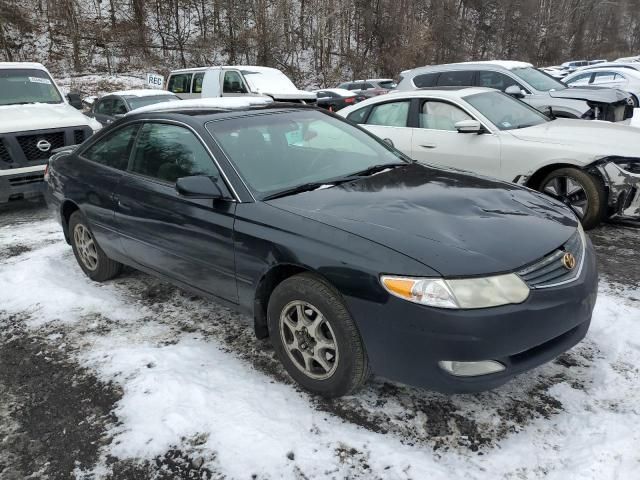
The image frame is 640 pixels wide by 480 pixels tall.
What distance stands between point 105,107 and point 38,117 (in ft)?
16.8

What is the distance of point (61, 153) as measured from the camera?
527cm

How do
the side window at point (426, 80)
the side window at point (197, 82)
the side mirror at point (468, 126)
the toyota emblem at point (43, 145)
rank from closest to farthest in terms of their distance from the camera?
the side mirror at point (468, 126) < the toyota emblem at point (43, 145) < the side window at point (426, 80) < the side window at point (197, 82)

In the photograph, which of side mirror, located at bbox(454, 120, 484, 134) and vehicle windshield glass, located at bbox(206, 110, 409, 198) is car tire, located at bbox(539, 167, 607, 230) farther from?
vehicle windshield glass, located at bbox(206, 110, 409, 198)

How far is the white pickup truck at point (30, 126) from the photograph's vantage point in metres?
6.93

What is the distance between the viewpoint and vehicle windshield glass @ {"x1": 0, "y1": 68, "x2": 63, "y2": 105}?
8.00 metres

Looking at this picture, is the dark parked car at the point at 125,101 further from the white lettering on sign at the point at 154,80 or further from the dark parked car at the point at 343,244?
the dark parked car at the point at 343,244

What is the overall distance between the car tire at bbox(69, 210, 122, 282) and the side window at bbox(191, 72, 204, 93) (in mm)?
9963

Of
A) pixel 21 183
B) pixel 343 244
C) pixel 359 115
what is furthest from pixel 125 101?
pixel 343 244

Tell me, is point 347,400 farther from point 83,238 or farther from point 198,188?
point 83,238

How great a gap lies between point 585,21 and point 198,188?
218 feet

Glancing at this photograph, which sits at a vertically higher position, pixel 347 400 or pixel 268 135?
pixel 268 135

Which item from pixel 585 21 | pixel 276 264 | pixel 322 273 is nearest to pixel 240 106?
pixel 276 264

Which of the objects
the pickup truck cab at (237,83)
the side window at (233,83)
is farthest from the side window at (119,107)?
the side window at (233,83)

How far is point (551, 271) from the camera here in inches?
100
